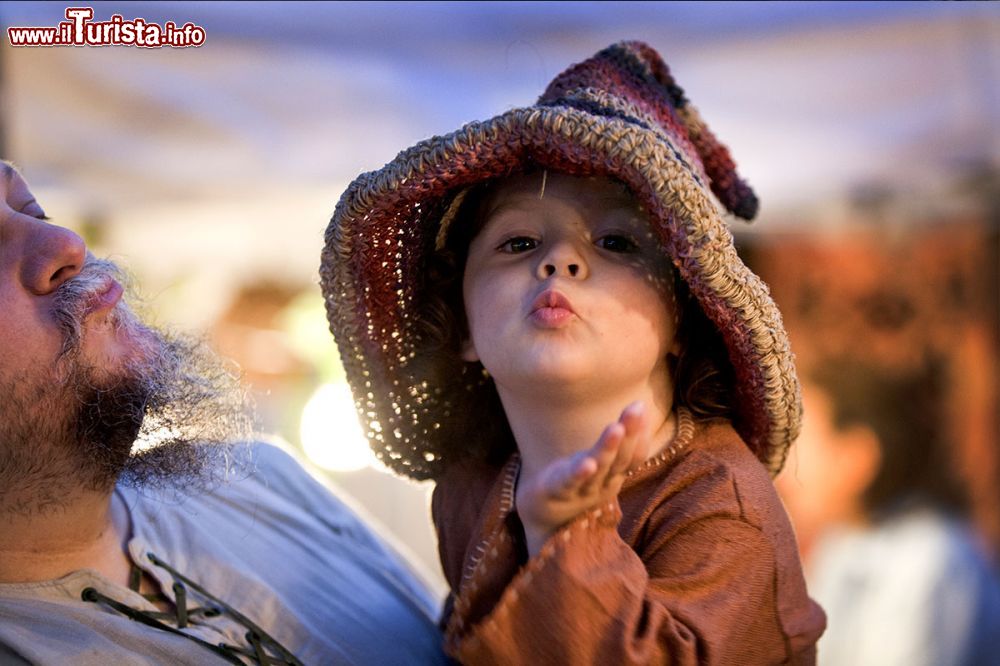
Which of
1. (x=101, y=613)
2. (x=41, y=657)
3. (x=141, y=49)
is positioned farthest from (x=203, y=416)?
(x=141, y=49)

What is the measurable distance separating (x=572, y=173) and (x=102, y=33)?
137cm

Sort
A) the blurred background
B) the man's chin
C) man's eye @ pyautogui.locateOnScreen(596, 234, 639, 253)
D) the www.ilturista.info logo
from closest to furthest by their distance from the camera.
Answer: man's eye @ pyautogui.locateOnScreen(596, 234, 639, 253) < the man's chin < the www.ilturista.info logo < the blurred background

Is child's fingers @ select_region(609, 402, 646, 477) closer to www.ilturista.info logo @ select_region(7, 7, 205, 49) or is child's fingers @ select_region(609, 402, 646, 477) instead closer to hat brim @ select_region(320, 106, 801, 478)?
hat brim @ select_region(320, 106, 801, 478)

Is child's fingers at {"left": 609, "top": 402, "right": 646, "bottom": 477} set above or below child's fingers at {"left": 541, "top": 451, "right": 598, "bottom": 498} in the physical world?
above

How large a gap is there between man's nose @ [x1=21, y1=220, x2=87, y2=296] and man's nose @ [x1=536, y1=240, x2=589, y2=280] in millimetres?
681

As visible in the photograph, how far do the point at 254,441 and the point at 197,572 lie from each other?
12.5 inches

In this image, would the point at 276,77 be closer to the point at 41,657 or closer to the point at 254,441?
the point at 254,441

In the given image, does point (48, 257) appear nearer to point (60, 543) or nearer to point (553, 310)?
point (60, 543)

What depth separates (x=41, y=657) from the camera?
1.17 meters

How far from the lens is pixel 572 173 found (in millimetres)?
1234

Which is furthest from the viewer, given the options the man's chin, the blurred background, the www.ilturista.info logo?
the blurred background

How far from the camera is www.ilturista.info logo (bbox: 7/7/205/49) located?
2.03 m

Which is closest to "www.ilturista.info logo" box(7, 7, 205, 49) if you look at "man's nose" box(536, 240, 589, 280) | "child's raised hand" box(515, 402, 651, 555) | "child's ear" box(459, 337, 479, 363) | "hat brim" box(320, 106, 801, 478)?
"hat brim" box(320, 106, 801, 478)

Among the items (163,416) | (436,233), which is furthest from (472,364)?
(163,416)
